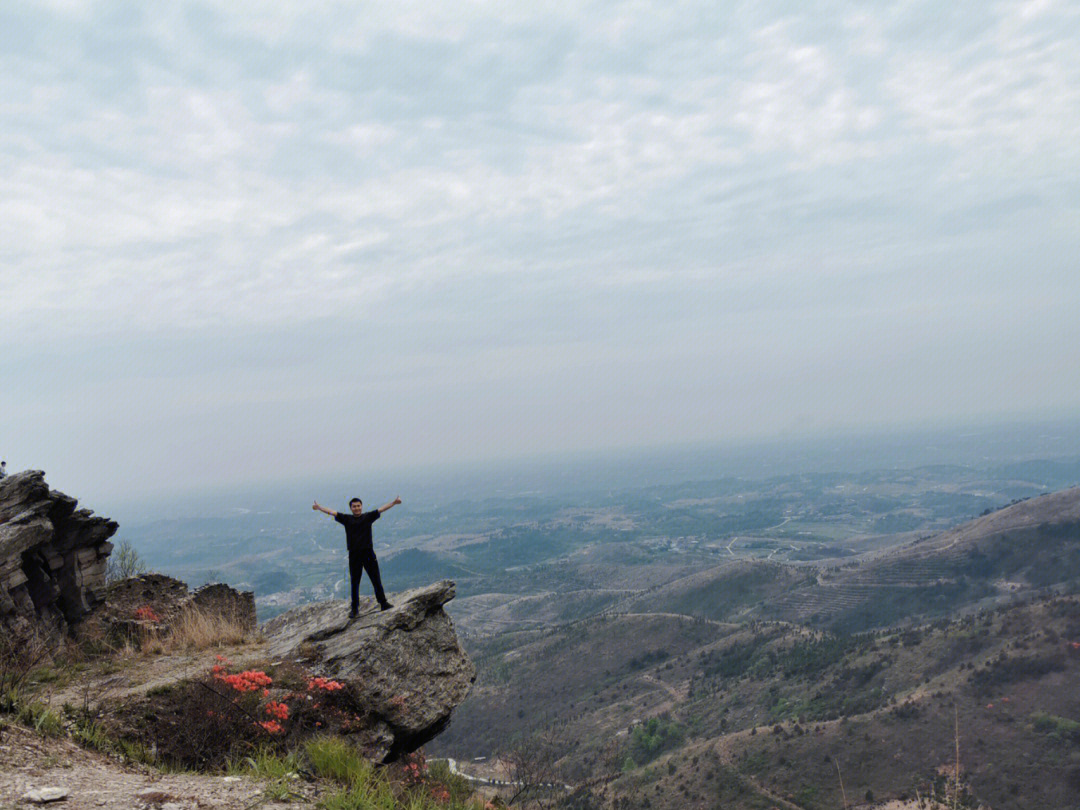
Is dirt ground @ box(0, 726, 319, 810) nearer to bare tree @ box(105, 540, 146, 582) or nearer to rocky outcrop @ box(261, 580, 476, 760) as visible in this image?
rocky outcrop @ box(261, 580, 476, 760)

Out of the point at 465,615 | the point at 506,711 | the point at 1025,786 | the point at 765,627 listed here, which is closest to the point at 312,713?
the point at 1025,786

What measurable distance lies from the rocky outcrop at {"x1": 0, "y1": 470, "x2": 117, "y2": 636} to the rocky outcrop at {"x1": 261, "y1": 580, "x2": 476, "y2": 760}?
4065mm

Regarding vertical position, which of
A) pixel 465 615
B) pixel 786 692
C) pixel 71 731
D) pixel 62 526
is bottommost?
pixel 465 615

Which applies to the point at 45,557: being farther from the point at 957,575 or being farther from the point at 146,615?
the point at 957,575

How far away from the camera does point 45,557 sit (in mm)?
12812

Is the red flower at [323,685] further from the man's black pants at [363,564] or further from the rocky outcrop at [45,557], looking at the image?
the rocky outcrop at [45,557]

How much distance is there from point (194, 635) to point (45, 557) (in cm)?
335

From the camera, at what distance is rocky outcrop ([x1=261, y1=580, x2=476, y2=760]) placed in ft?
33.9

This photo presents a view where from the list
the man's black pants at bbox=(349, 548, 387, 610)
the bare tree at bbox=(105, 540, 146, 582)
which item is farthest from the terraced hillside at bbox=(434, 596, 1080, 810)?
the man's black pants at bbox=(349, 548, 387, 610)

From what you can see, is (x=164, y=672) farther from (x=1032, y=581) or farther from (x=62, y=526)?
(x=1032, y=581)

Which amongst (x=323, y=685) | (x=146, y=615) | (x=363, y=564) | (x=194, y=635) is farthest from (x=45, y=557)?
(x=323, y=685)

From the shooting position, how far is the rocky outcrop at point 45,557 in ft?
37.1

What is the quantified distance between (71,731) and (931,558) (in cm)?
15229

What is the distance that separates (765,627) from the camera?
3708 inches
